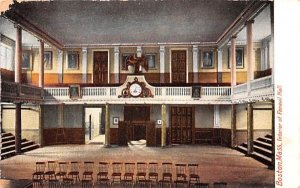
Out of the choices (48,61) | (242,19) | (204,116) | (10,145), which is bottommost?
(10,145)

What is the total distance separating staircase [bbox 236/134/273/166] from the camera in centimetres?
1294

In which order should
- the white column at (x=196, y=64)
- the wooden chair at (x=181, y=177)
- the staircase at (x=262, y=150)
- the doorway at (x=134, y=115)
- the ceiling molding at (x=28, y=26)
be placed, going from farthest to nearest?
1. the white column at (x=196, y=64)
2. the doorway at (x=134, y=115)
3. the ceiling molding at (x=28, y=26)
4. the staircase at (x=262, y=150)
5. the wooden chair at (x=181, y=177)

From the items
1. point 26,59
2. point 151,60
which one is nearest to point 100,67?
point 151,60

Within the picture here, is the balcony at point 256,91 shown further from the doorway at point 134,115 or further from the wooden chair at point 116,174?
the wooden chair at point 116,174

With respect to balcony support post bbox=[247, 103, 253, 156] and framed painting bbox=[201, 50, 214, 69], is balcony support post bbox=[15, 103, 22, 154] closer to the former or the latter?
balcony support post bbox=[247, 103, 253, 156]

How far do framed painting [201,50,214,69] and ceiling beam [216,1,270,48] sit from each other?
117cm

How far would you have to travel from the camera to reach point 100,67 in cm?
2075

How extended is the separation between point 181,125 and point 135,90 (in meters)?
4.43

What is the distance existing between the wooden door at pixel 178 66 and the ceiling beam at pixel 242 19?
267 centimetres

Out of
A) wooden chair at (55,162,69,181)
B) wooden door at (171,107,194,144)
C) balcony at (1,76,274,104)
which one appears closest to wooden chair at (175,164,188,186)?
wooden chair at (55,162,69,181)

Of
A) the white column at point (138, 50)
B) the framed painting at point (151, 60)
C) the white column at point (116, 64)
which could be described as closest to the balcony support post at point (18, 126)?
the white column at point (116, 64)

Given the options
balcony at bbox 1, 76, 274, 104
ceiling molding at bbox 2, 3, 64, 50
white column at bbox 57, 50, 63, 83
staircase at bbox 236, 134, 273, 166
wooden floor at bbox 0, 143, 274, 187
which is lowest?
wooden floor at bbox 0, 143, 274, 187

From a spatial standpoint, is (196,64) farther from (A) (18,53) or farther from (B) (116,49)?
(A) (18,53)

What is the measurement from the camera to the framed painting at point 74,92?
56.9 ft
